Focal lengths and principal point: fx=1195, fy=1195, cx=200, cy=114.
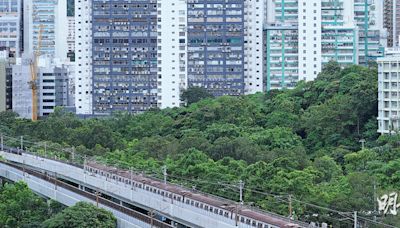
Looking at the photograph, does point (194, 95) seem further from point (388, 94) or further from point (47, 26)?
point (47, 26)

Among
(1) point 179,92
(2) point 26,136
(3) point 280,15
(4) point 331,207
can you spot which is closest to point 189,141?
Answer: (2) point 26,136

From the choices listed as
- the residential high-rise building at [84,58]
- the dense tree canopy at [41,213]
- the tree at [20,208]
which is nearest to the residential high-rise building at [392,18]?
the residential high-rise building at [84,58]

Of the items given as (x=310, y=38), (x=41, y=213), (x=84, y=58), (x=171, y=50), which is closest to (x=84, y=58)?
(x=84, y=58)

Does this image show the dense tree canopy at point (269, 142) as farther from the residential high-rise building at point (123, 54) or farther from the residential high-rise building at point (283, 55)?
the residential high-rise building at point (283, 55)

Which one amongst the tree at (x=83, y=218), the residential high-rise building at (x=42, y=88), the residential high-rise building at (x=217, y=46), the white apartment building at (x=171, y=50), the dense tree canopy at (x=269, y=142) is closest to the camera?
the tree at (x=83, y=218)

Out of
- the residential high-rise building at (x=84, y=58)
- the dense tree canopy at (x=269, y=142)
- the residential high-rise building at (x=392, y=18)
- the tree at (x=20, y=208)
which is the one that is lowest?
the tree at (x=20, y=208)

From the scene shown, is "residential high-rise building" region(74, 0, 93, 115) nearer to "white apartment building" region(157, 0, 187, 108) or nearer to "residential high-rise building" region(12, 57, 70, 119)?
"white apartment building" region(157, 0, 187, 108)

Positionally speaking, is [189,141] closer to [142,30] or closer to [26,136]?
[26,136]
